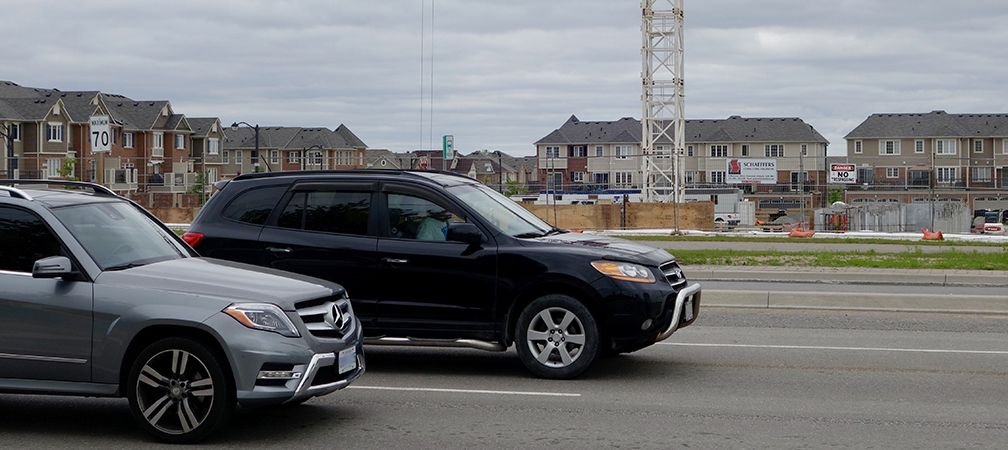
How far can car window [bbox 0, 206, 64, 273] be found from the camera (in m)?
8.11

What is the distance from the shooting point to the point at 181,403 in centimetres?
782

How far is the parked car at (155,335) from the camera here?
7703mm

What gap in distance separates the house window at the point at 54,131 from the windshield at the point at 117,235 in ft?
226

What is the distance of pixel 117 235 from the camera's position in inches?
341

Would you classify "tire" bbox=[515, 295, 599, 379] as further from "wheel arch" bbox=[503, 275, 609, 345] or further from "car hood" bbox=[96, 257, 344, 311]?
"car hood" bbox=[96, 257, 344, 311]

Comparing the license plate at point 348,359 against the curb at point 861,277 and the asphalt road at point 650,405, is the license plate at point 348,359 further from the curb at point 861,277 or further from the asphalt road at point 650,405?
the curb at point 861,277

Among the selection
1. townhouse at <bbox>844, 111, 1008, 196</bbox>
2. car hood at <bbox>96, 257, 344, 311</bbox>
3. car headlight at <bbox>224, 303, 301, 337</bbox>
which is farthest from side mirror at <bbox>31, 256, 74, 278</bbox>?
townhouse at <bbox>844, 111, 1008, 196</bbox>

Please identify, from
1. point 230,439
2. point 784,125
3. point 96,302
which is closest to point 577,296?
point 230,439

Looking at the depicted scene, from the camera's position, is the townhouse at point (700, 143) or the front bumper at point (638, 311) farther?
the townhouse at point (700, 143)

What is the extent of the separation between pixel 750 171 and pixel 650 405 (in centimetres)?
5261

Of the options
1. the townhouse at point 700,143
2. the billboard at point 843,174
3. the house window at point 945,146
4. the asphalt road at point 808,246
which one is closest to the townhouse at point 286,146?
the townhouse at point 700,143

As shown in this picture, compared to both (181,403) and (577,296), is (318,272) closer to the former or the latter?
(577,296)

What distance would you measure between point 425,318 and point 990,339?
21.9 ft

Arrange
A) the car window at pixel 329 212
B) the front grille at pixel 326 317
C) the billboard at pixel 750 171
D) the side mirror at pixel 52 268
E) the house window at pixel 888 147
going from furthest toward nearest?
the house window at pixel 888 147
the billboard at pixel 750 171
the car window at pixel 329 212
the front grille at pixel 326 317
the side mirror at pixel 52 268
